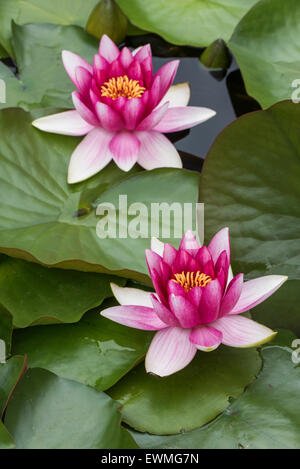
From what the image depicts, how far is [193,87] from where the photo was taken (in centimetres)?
177

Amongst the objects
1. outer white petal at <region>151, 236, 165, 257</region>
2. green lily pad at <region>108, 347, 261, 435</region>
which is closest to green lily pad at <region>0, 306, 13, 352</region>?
green lily pad at <region>108, 347, 261, 435</region>

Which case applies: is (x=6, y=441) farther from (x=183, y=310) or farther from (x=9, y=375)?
(x=183, y=310)

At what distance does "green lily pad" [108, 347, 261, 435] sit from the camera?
111cm

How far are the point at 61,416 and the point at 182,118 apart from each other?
0.84 m

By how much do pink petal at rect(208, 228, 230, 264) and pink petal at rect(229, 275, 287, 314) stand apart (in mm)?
86

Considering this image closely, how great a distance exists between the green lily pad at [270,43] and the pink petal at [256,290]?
654mm

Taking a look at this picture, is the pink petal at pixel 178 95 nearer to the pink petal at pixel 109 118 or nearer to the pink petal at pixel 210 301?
the pink petal at pixel 109 118

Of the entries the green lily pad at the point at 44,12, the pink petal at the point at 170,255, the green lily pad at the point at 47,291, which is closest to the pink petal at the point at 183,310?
the pink petal at the point at 170,255

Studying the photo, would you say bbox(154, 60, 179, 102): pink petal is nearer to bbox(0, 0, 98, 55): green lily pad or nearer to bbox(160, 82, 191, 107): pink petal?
bbox(160, 82, 191, 107): pink petal

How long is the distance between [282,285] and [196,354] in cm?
25

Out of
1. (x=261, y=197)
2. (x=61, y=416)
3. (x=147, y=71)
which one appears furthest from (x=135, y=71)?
(x=61, y=416)

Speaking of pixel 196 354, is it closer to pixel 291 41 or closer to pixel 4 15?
pixel 291 41

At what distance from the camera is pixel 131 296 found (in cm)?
124
